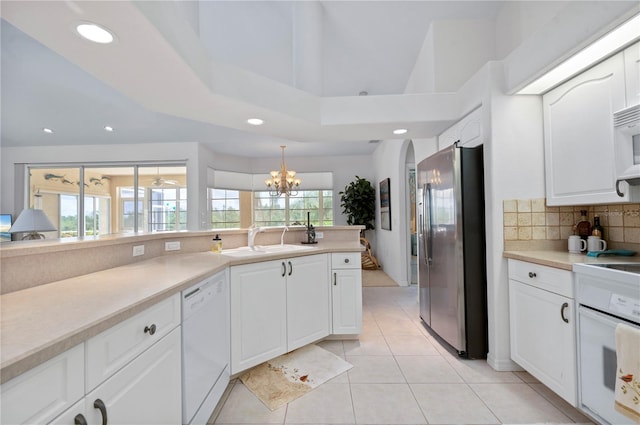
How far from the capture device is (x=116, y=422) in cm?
91

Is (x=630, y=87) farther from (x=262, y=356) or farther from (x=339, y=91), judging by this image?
(x=339, y=91)

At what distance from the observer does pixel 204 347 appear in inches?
62.4

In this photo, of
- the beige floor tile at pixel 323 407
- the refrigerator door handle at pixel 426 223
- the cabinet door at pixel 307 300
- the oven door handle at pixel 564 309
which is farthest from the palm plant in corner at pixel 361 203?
the oven door handle at pixel 564 309

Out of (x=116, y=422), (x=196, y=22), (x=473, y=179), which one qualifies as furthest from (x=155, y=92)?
(x=473, y=179)

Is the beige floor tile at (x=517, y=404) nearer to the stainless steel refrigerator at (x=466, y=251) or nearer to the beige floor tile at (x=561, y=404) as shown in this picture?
the beige floor tile at (x=561, y=404)

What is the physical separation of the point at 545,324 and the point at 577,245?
648mm

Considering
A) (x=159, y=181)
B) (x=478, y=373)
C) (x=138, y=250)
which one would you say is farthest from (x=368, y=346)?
(x=159, y=181)

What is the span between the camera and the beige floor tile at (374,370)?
205 cm

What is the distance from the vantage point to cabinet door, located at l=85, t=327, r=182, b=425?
88cm

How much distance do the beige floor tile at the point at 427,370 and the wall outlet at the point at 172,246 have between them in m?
2.03

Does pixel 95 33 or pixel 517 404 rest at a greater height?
pixel 95 33

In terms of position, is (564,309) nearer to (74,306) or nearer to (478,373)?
(478,373)

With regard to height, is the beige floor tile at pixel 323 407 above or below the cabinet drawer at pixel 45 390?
below

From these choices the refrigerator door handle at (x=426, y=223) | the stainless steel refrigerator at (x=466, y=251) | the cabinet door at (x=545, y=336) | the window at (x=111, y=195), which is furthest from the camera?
the window at (x=111, y=195)
